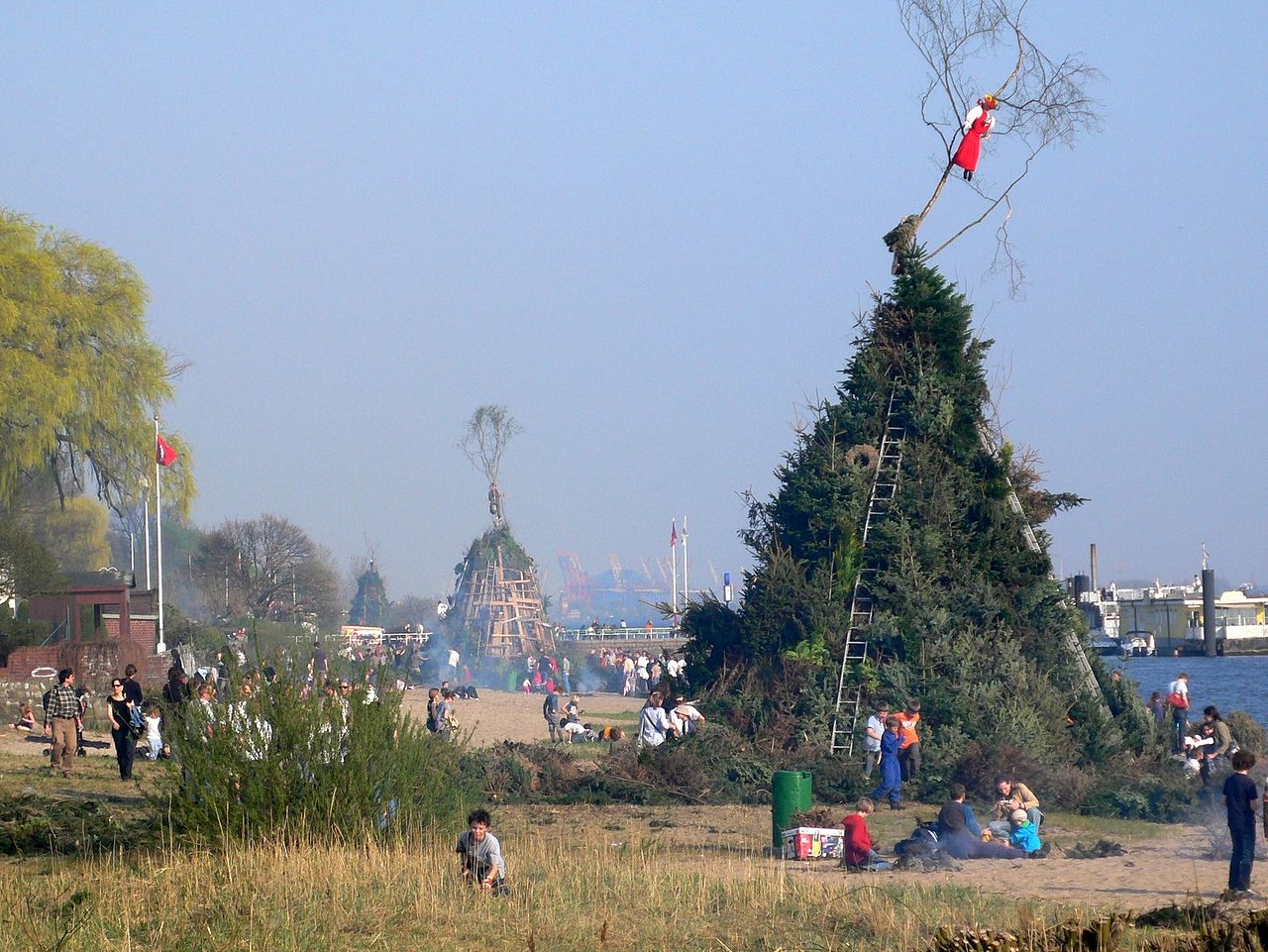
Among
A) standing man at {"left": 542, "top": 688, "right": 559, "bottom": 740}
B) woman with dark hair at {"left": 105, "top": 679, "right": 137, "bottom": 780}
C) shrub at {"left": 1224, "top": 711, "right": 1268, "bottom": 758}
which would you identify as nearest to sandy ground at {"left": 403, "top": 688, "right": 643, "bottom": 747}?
standing man at {"left": 542, "top": 688, "right": 559, "bottom": 740}

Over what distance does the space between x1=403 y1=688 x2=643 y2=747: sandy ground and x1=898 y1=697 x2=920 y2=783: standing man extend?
29.4ft

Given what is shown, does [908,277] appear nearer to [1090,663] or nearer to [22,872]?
[1090,663]

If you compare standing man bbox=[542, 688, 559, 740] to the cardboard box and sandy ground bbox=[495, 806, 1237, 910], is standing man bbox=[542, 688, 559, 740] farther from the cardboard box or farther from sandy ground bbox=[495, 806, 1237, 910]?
the cardboard box

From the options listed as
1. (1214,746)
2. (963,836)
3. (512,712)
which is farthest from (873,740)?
(512,712)

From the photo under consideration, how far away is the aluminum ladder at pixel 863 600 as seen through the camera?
22.6 m

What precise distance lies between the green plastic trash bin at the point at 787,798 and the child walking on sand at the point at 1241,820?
4683 millimetres

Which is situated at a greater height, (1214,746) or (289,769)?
(289,769)

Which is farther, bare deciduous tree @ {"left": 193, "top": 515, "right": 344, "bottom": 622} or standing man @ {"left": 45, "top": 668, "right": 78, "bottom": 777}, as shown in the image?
bare deciduous tree @ {"left": 193, "top": 515, "right": 344, "bottom": 622}

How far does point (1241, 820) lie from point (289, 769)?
822cm

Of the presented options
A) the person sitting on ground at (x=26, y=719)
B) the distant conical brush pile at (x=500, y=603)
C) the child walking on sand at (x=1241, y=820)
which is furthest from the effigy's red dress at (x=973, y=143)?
the distant conical brush pile at (x=500, y=603)

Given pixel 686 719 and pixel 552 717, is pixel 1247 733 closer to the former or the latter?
pixel 686 719

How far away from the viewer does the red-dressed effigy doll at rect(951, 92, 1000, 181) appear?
24.8 meters

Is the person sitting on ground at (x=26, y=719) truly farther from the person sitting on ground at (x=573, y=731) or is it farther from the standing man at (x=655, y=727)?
the standing man at (x=655, y=727)

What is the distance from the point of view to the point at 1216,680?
7475 centimetres
